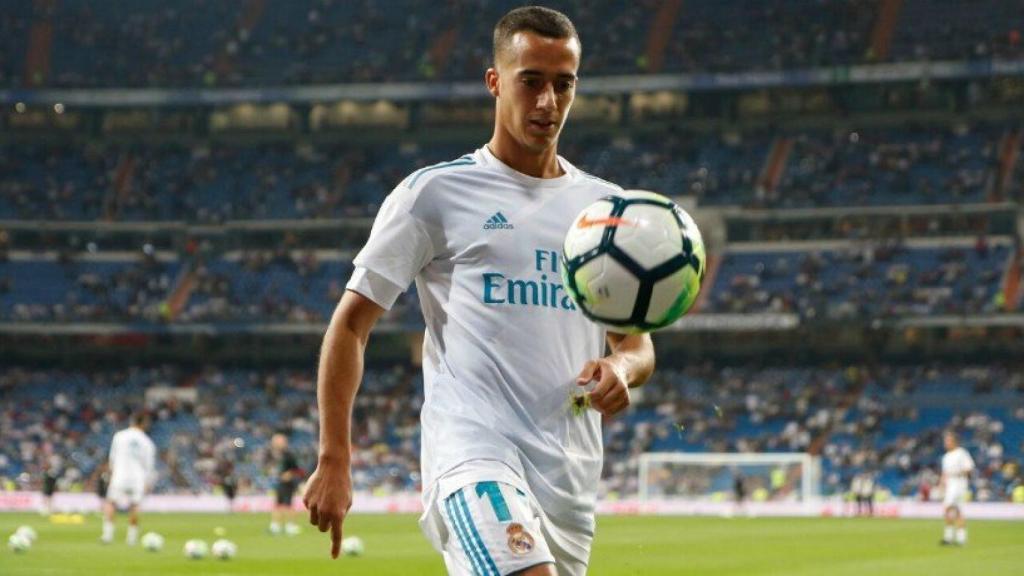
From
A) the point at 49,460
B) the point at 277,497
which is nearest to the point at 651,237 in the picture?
the point at 277,497

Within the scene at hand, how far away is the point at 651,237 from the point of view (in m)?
5.16

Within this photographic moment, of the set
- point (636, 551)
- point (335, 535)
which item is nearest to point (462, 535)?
point (335, 535)

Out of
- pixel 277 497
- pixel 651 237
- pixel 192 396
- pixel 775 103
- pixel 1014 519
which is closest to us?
pixel 651 237

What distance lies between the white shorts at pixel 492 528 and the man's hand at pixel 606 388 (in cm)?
45

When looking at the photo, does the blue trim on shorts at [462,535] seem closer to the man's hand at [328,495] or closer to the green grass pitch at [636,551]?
the man's hand at [328,495]

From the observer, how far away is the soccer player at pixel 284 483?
90.8 ft

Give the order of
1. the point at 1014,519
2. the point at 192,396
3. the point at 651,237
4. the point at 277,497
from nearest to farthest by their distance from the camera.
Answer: the point at 651,237 < the point at 277,497 < the point at 1014,519 < the point at 192,396

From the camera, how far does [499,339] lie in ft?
17.7

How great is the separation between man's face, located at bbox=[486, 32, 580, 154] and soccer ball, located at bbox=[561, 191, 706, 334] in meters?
0.39

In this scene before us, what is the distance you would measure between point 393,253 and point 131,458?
21057 mm

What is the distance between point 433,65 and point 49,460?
2299 cm

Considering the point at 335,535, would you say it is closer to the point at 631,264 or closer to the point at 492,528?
the point at 492,528

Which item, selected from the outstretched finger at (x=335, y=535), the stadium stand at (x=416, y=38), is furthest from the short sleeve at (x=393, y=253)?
the stadium stand at (x=416, y=38)

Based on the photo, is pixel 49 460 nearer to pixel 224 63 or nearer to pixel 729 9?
pixel 224 63
